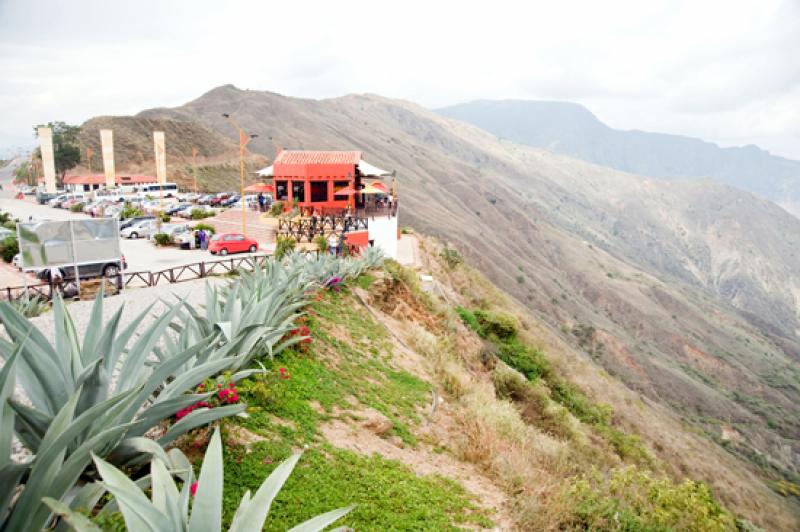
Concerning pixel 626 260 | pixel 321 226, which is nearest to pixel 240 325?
pixel 321 226

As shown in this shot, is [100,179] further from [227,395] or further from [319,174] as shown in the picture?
A: [227,395]

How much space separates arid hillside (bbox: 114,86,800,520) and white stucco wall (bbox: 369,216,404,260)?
24192 mm

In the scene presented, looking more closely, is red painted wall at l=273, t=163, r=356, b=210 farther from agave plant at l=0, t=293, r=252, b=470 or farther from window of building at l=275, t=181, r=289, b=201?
agave plant at l=0, t=293, r=252, b=470

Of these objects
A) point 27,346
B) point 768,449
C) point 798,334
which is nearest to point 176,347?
point 27,346

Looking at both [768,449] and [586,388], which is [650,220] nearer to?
[768,449]

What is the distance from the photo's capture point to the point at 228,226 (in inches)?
1168

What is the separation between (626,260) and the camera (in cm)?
11800

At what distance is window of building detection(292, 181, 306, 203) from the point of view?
29.6 m

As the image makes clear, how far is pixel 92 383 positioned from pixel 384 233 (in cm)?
2125

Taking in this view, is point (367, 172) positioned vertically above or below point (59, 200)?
above

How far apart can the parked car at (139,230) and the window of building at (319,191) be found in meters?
9.50

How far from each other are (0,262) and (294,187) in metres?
14.4

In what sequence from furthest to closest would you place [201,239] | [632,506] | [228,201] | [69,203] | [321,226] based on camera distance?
[228,201], [69,203], [201,239], [321,226], [632,506]

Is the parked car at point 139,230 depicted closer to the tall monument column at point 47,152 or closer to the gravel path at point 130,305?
the tall monument column at point 47,152
